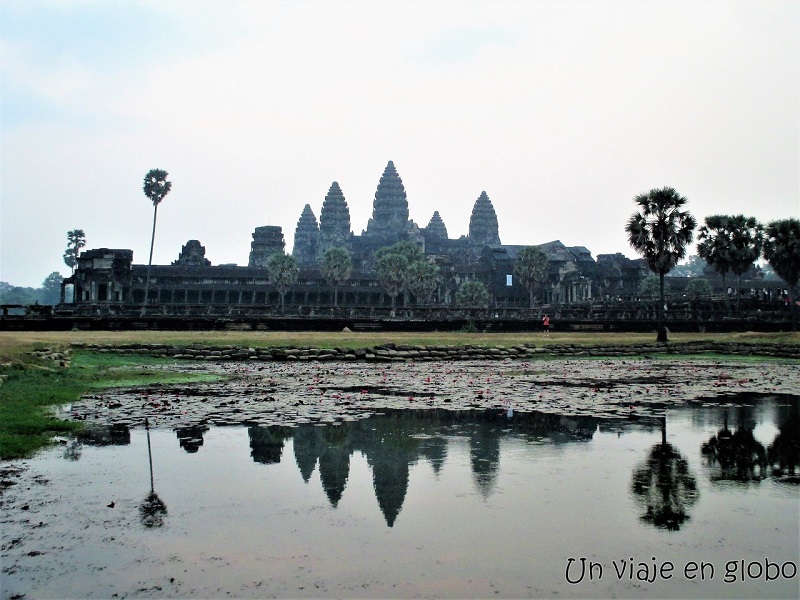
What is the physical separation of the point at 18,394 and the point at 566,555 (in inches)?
544

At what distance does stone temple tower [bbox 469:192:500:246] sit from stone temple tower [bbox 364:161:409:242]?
15.7 m

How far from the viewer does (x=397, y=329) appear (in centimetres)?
5112

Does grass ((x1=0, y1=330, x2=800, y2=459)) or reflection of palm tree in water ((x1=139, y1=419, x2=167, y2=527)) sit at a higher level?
grass ((x1=0, y1=330, x2=800, y2=459))

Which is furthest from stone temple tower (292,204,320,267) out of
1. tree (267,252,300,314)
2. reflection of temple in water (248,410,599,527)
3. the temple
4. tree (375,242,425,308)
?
reflection of temple in water (248,410,599,527)

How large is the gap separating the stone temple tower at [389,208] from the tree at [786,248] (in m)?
122

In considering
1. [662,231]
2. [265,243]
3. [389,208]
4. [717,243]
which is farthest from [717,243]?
[389,208]

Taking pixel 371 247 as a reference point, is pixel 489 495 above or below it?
below

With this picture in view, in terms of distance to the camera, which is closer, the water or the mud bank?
the water

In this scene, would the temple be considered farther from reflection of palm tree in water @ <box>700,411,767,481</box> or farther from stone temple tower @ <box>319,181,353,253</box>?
reflection of palm tree in water @ <box>700,411,767,481</box>

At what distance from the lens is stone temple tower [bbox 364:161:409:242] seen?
7200 inches

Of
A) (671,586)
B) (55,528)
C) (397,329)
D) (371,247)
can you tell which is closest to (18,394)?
(55,528)

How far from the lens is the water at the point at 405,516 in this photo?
651 cm

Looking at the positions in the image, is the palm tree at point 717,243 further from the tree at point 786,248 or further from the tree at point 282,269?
the tree at point 282,269

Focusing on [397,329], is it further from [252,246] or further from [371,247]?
[371,247]
